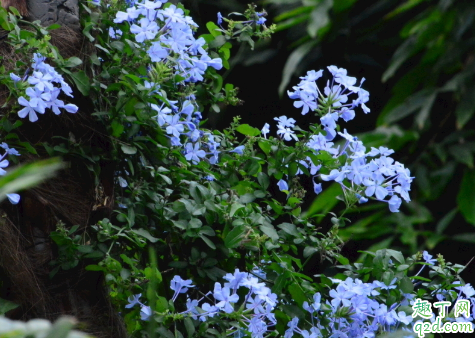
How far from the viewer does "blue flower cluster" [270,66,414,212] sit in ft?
5.34

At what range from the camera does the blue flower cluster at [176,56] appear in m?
1.64

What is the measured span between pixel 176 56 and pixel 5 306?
0.76 metres

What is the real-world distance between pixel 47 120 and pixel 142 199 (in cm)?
33

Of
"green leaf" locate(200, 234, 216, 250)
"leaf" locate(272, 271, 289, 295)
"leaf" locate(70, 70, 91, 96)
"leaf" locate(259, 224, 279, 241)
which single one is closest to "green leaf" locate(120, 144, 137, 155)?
"leaf" locate(70, 70, 91, 96)

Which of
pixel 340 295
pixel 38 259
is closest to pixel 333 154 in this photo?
pixel 340 295

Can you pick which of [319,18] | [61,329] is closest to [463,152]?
[319,18]

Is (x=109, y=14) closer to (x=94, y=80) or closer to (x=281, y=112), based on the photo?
(x=94, y=80)

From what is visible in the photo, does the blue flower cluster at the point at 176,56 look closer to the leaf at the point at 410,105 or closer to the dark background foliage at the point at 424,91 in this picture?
the dark background foliage at the point at 424,91

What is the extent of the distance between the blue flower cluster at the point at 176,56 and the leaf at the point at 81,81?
16 centimetres

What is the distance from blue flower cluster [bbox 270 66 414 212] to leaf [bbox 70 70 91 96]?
0.54 m

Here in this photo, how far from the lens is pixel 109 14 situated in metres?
1.82

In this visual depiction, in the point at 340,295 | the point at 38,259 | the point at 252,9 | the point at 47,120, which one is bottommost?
the point at 340,295

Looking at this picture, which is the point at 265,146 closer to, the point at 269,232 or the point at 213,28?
the point at 269,232

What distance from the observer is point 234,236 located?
5.27 ft
